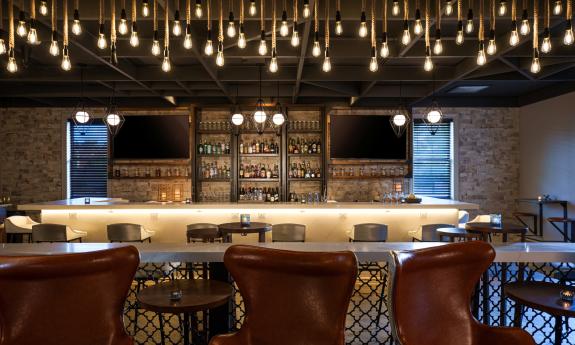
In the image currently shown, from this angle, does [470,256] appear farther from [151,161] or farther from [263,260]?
[151,161]

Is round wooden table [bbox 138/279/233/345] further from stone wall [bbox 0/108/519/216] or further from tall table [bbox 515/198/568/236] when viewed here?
tall table [bbox 515/198/568/236]

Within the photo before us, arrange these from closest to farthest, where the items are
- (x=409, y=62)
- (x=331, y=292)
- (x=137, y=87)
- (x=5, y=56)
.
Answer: (x=331, y=292)
(x=5, y=56)
(x=409, y=62)
(x=137, y=87)

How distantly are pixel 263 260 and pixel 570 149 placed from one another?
27.1 feet

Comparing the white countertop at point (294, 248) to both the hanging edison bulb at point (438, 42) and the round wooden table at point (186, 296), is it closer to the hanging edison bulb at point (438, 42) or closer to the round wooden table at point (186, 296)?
the round wooden table at point (186, 296)

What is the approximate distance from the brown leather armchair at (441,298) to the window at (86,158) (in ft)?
28.7

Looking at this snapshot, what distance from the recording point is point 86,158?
905cm

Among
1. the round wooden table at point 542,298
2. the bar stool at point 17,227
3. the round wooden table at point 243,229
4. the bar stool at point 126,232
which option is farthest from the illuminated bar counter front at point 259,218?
the round wooden table at point 542,298

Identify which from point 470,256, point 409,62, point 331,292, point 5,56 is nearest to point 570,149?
point 409,62

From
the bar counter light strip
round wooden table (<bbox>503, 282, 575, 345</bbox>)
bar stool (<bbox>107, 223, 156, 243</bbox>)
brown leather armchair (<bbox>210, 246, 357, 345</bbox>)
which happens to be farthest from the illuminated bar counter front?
brown leather armchair (<bbox>210, 246, 357, 345</bbox>)

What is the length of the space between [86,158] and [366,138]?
622cm

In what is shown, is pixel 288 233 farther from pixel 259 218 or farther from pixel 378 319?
pixel 378 319

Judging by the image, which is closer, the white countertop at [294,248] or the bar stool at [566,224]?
the white countertop at [294,248]

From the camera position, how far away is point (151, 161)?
875 centimetres

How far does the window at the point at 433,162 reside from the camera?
9.30 m
